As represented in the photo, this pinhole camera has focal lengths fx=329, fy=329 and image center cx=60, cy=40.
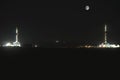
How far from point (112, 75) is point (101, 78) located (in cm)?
229

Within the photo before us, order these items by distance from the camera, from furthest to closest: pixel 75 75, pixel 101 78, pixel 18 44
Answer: pixel 18 44, pixel 75 75, pixel 101 78

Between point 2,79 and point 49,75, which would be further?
point 49,75

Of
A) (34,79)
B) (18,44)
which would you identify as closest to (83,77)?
(34,79)

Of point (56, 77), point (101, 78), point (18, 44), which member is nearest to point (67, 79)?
point (56, 77)

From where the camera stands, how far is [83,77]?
32375 millimetres

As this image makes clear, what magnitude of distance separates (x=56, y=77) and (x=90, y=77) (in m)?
3.42

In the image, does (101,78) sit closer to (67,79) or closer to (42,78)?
(67,79)

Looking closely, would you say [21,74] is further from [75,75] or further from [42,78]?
[75,75]

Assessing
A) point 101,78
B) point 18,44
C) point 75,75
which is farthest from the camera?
point 18,44

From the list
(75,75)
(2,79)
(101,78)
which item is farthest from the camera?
(75,75)

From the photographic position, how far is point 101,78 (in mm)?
31531

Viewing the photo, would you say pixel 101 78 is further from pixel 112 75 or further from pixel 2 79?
pixel 2 79

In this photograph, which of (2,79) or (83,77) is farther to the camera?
(83,77)

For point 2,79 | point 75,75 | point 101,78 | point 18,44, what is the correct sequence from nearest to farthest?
point 2,79 → point 101,78 → point 75,75 → point 18,44
